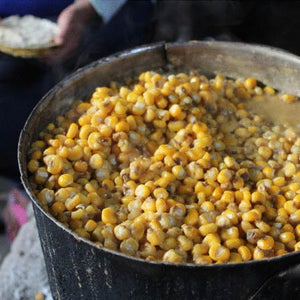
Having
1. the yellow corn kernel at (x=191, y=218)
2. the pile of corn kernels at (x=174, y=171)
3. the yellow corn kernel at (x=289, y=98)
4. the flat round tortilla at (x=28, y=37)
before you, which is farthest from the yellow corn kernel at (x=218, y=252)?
the flat round tortilla at (x=28, y=37)

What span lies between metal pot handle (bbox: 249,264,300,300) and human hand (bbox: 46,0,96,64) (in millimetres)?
1745

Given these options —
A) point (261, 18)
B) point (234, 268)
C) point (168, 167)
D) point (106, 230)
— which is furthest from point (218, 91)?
point (261, 18)

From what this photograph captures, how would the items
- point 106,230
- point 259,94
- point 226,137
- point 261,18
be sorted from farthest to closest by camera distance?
point 261,18 < point 259,94 < point 226,137 < point 106,230

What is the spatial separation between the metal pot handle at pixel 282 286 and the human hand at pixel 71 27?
1745 millimetres

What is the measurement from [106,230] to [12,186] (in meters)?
2.09

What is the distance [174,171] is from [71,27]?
131 cm

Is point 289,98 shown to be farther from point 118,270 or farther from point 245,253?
point 118,270

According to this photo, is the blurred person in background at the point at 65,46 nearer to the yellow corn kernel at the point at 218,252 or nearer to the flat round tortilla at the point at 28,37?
the flat round tortilla at the point at 28,37

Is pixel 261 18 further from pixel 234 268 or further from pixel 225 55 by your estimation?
pixel 234 268

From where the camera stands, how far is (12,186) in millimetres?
3527

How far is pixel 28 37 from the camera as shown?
2.66 metres

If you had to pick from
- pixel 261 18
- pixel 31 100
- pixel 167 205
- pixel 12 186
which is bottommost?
pixel 12 186

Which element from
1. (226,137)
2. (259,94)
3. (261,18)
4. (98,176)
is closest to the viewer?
(98,176)

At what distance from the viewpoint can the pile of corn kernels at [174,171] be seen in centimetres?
159
